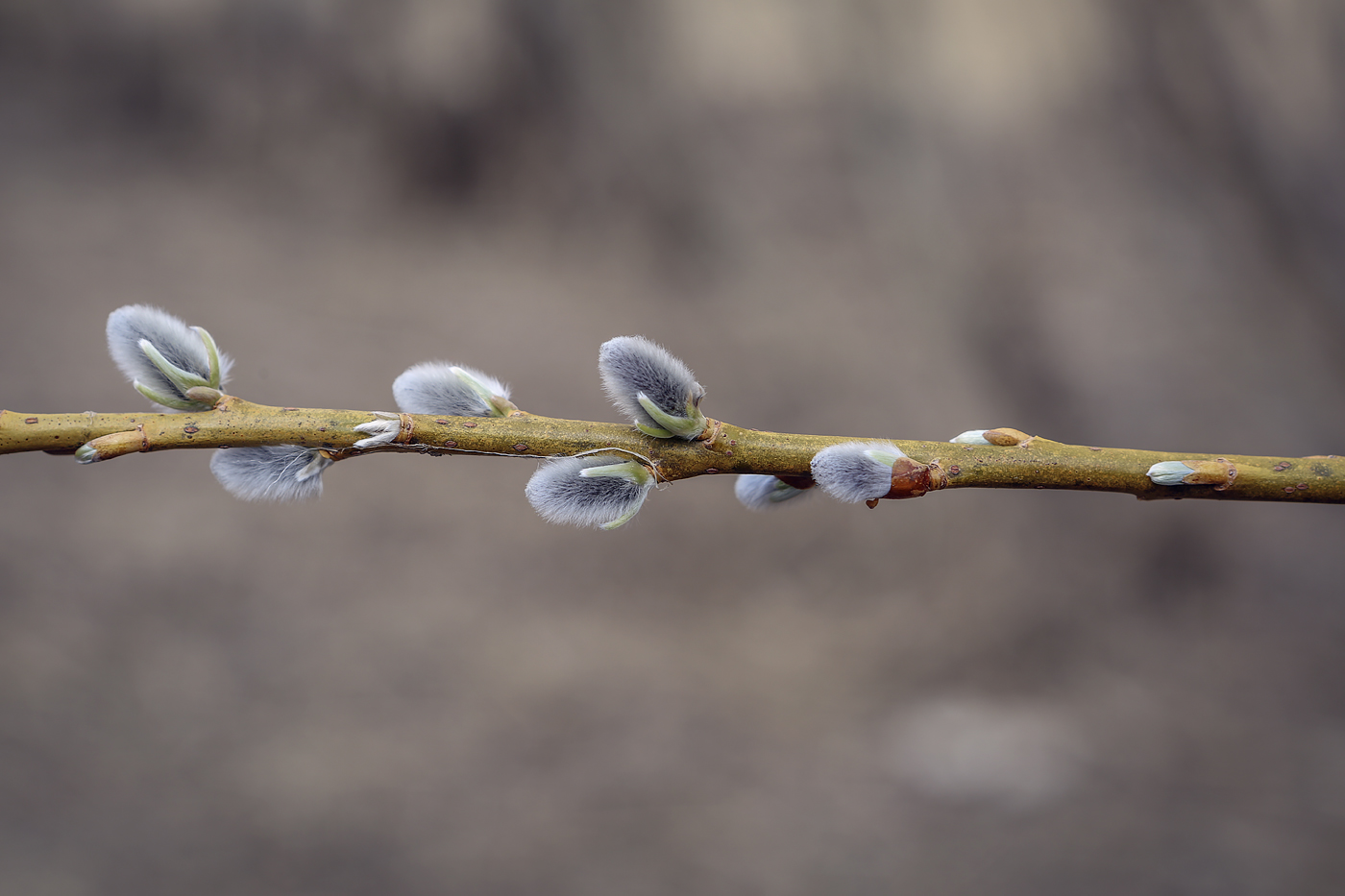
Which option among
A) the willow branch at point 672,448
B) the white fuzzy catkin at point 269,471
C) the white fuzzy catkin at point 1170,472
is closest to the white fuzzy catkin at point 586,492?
the willow branch at point 672,448

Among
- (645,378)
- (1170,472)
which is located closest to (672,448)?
(645,378)

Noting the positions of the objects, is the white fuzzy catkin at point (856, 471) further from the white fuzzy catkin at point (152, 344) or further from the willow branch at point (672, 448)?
the white fuzzy catkin at point (152, 344)

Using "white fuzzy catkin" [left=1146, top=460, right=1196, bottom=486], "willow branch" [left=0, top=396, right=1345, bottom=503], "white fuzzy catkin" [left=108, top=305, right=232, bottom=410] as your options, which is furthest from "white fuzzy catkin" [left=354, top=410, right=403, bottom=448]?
"white fuzzy catkin" [left=1146, top=460, right=1196, bottom=486]

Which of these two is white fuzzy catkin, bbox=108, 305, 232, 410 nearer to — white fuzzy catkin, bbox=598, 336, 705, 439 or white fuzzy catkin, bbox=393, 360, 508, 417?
white fuzzy catkin, bbox=393, 360, 508, 417

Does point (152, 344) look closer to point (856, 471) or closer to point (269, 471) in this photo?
point (269, 471)

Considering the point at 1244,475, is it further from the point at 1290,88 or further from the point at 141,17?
the point at 141,17
